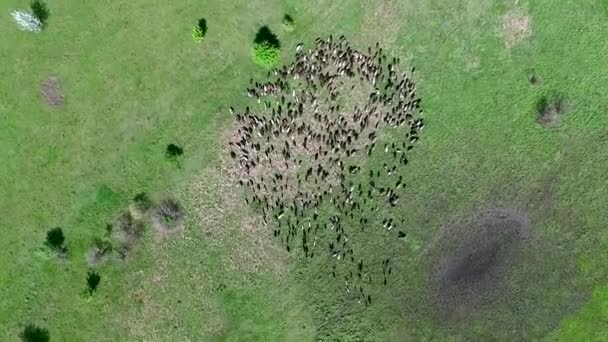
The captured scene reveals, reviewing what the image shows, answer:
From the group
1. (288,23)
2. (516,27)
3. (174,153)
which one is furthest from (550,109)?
(174,153)

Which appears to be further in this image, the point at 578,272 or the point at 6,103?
the point at 578,272

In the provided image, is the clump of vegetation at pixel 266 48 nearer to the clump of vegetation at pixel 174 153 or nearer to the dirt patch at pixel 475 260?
the clump of vegetation at pixel 174 153

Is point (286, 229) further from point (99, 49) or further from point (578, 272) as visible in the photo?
point (578, 272)

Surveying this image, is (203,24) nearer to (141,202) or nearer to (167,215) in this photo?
(141,202)

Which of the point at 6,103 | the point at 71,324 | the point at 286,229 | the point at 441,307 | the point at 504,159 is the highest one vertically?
the point at 504,159

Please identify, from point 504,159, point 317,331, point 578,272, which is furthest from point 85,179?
point 578,272

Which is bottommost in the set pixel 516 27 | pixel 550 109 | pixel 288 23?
pixel 550 109

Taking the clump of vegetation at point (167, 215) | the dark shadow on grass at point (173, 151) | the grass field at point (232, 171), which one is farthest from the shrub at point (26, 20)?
the clump of vegetation at point (167, 215)
